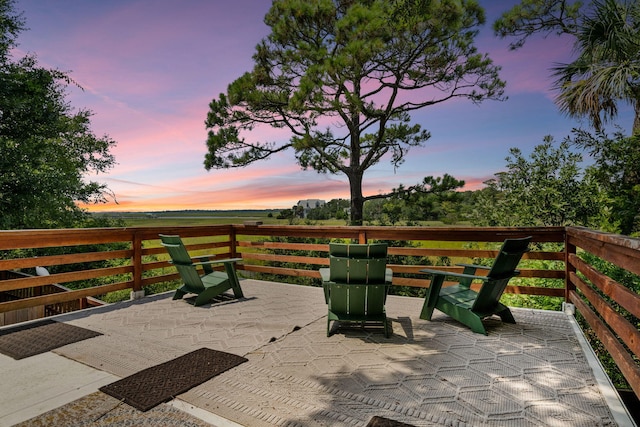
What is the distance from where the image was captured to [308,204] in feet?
44.4

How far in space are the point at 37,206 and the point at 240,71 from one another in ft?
23.3

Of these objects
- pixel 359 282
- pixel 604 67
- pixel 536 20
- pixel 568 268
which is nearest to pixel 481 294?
pixel 359 282

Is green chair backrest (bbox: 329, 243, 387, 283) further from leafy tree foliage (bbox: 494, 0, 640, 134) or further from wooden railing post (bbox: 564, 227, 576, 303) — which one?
leafy tree foliage (bbox: 494, 0, 640, 134)

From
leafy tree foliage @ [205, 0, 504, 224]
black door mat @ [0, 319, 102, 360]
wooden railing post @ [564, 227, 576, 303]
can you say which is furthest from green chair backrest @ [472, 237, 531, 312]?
leafy tree foliage @ [205, 0, 504, 224]

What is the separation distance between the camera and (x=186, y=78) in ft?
33.3

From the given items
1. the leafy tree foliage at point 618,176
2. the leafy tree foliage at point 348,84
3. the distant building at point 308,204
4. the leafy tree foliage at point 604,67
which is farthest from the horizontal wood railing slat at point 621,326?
the distant building at point 308,204

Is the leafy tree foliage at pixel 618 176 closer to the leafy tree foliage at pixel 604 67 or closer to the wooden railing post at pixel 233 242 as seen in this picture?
the leafy tree foliage at pixel 604 67

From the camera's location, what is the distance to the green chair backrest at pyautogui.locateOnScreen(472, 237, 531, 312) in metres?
3.57

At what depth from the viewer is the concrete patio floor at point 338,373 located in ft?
7.28

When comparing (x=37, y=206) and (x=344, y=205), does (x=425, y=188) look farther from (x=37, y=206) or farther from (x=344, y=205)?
(x=37, y=206)

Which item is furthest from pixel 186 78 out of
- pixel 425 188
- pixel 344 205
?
pixel 425 188

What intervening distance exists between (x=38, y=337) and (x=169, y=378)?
6.23ft

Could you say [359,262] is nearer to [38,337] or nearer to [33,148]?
[38,337]

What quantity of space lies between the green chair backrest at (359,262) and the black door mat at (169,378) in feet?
4.02
